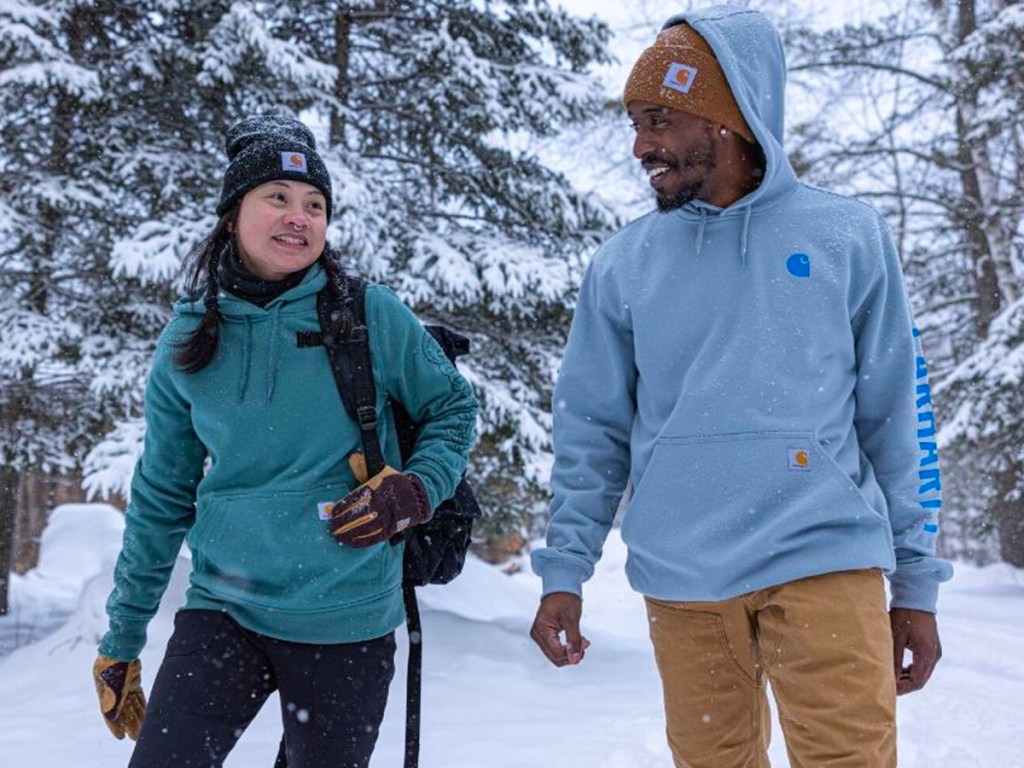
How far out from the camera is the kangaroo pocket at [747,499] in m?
2.22

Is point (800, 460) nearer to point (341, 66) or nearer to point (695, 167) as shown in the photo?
point (695, 167)

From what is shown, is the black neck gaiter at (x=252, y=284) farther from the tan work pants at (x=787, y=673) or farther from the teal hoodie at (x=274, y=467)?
the tan work pants at (x=787, y=673)

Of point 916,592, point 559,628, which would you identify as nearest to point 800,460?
point 916,592

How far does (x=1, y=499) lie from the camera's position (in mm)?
8773

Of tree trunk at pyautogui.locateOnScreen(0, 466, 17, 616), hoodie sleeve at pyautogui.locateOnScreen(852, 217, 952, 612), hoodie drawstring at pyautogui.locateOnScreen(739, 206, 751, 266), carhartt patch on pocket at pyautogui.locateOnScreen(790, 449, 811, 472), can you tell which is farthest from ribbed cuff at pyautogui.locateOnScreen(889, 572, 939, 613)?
tree trunk at pyautogui.locateOnScreen(0, 466, 17, 616)

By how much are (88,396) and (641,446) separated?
7.01 m

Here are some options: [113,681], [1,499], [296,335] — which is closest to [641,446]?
[296,335]

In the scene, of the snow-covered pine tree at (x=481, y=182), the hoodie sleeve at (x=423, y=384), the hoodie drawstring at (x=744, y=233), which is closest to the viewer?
the hoodie drawstring at (x=744, y=233)

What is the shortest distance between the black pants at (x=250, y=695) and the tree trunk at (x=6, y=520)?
23.1 feet

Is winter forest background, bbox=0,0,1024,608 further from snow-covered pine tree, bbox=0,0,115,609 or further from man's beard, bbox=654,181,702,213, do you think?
man's beard, bbox=654,181,702,213

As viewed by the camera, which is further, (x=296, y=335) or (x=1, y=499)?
(x=1, y=499)

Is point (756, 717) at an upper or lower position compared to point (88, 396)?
upper

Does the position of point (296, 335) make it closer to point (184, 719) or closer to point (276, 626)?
point (276, 626)

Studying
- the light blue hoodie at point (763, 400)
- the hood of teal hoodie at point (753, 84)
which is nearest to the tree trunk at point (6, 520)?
the light blue hoodie at point (763, 400)
